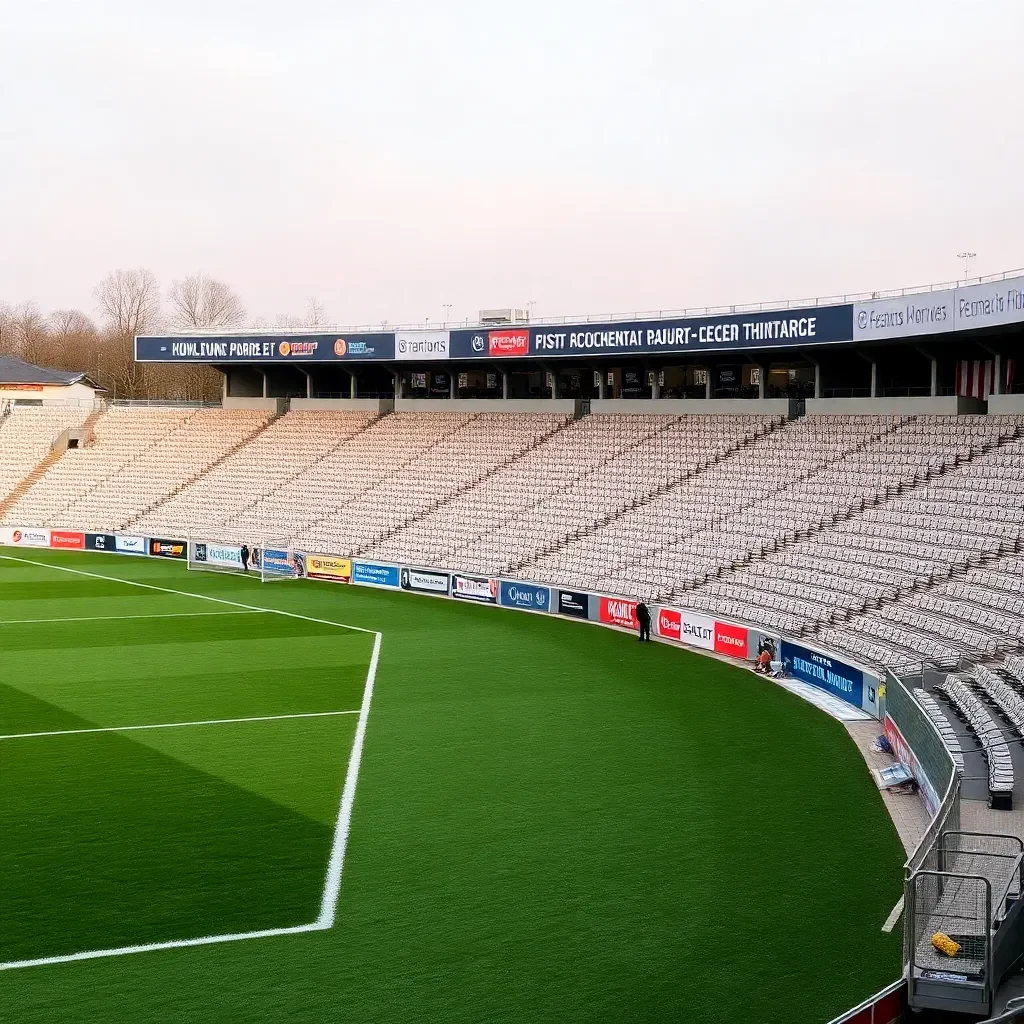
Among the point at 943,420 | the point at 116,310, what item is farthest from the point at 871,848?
the point at 116,310

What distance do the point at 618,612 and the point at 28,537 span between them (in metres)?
32.6

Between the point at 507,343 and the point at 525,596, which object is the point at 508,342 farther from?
the point at 525,596

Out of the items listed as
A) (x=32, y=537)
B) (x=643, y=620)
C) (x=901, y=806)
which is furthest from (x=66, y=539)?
(x=901, y=806)

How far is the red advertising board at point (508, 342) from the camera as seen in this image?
48.9 meters

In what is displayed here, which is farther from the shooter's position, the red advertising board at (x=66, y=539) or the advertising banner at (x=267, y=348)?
the advertising banner at (x=267, y=348)

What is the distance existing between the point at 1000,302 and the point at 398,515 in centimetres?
2359

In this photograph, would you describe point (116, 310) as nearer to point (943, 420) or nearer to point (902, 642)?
point (943, 420)

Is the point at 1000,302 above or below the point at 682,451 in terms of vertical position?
above

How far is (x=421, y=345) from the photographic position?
51750 mm

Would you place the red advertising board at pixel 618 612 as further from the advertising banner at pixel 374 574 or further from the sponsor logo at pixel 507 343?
the sponsor logo at pixel 507 343

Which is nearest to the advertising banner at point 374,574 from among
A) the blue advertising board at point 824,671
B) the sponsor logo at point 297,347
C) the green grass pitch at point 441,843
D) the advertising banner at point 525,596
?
the advertising banner at point 525,596

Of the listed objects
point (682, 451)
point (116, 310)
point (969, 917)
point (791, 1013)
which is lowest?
point (791, 1013)

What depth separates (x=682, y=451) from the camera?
43.4m

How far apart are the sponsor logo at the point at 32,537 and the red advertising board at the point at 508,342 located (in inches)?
854
